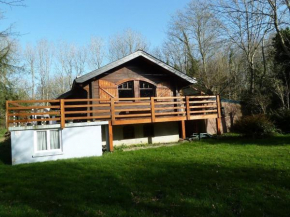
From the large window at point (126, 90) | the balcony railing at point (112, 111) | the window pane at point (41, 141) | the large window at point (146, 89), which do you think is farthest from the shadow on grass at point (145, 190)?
the large window at point (146, 89)

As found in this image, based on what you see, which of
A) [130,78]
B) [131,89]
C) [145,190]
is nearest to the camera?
[145,190]

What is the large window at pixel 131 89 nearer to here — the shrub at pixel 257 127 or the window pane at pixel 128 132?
the window pane at pixel 128 132

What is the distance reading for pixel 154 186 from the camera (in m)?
6.19

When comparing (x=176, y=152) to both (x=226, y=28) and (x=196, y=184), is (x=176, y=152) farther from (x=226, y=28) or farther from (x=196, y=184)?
(x=226, y=28)

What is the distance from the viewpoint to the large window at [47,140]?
1012 centimetres

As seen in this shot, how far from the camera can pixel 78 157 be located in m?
10.4

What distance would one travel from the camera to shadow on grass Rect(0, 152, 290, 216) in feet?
15.9

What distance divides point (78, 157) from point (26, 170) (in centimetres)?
246

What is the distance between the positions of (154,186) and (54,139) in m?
5.85

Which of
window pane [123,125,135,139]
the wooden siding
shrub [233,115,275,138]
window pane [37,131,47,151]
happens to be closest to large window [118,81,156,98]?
the wooden siding

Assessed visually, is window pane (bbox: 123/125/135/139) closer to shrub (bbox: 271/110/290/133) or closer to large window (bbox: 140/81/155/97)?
large window (bbox: 140/81/155/97)

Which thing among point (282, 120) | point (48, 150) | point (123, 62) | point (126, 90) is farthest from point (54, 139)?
point (282, 120)

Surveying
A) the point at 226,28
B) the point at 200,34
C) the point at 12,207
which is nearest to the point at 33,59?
the point at 200,34

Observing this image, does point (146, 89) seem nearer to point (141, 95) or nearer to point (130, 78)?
point (141, 95)
